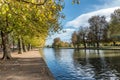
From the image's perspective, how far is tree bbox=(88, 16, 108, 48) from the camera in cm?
11179

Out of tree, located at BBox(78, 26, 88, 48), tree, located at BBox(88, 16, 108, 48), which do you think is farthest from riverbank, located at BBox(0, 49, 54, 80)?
tree, located at BBox(78, 26, 88, 48)

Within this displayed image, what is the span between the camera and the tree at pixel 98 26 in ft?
367

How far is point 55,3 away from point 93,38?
109203 mm

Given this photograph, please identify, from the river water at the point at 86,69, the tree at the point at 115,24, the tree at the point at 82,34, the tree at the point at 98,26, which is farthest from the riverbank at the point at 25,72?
the tree at the point at 82,34

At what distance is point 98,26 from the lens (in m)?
113

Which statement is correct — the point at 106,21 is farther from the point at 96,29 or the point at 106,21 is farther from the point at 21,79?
the point at 21,79

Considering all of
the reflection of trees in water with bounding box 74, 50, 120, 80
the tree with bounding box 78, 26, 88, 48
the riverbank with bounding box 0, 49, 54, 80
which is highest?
the tree with bounding box 78, 26, 88, 48

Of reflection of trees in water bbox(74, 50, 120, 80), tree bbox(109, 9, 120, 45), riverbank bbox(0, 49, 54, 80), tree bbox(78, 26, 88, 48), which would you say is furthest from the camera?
tree bbox(78, 26, 88, 48)

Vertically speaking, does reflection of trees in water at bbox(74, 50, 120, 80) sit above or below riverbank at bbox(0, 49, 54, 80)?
below

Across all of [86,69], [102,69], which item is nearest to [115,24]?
[102,69]

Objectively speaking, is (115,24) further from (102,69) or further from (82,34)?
(102,69)

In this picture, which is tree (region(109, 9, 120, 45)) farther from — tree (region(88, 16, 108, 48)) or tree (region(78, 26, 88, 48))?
tree (region(78, 26, 88, 48))

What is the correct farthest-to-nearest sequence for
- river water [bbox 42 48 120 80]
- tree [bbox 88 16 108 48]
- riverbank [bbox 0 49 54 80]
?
tree [bbox 88 16 108 48] → river water [bbox 42 48 120 80] → riverbank [bbox 0 49 54 80]

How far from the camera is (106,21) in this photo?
364 ft
